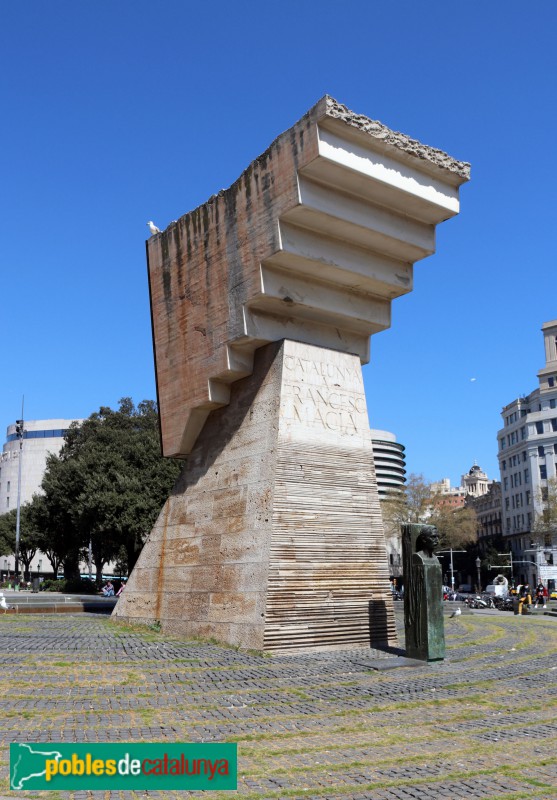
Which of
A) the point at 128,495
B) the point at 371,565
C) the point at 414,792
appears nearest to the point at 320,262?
the point at 371,565

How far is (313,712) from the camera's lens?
8.72m

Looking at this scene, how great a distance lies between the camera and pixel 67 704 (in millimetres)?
8781

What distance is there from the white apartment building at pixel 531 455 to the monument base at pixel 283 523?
60.6 meters

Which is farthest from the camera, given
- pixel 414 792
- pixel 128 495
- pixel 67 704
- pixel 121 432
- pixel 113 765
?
pixel 121 432

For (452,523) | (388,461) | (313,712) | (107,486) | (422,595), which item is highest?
(388,461)

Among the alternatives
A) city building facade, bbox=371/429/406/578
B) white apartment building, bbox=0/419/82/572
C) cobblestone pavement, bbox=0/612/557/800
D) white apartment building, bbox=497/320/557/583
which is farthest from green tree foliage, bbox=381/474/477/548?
white apartment building, bbox=0/419/82/572

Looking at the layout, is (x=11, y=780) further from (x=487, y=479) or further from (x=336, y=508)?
(x=487, y=479)

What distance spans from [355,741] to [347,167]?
1025 centimetres

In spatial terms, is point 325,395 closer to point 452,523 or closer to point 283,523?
point 283,523

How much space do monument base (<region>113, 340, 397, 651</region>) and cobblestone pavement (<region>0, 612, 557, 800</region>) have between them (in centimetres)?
88

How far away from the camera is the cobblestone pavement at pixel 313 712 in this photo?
244 inches

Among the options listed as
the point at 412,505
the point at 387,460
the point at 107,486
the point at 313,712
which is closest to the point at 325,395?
the point at 313,712

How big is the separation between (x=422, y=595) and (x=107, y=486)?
2720 centimetres

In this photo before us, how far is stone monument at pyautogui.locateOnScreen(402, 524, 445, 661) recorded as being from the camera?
1230 centimetres
